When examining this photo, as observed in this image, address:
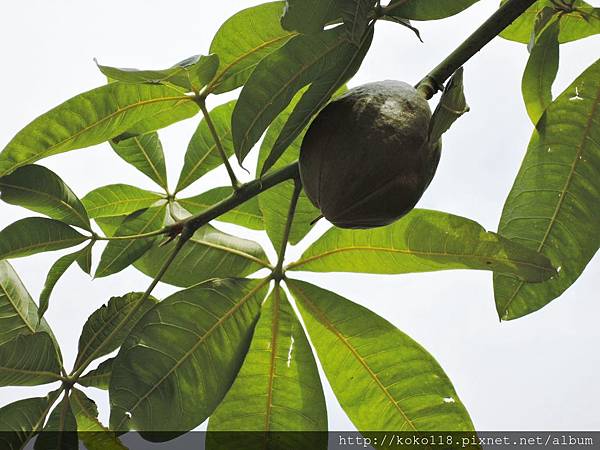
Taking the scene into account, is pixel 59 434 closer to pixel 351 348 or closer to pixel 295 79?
pixel 351 348

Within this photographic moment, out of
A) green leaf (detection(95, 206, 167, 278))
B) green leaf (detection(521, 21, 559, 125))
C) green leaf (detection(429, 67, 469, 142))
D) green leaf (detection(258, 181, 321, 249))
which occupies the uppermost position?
green leaf (detection(521, 21, 559, 125))

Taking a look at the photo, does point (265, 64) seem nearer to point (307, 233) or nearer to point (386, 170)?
point (386, 170)

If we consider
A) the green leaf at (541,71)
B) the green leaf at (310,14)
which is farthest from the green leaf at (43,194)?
the green leaf at (541,71)

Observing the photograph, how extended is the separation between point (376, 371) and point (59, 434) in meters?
0.45

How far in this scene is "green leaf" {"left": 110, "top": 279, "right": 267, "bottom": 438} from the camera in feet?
3.57

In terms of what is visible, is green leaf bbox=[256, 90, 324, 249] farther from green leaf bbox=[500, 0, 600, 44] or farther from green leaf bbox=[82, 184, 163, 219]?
green leaf bbox=[500, 0, 600, 44]

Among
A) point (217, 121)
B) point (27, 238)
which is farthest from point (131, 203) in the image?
point (27, 238)

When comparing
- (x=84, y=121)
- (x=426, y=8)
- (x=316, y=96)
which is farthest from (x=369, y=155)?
(x=84, y=121)

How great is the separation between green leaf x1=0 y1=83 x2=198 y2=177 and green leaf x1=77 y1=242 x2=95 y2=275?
145mm

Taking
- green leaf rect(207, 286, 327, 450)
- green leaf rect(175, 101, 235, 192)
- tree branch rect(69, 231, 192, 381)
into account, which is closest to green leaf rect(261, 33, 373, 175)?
tree branch rect(69, 231, 192, 381)

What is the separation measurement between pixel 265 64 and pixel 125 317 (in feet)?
1.35

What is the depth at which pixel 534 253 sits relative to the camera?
43.9 inches

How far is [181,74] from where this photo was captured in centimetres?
109

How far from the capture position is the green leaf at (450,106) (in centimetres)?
94
